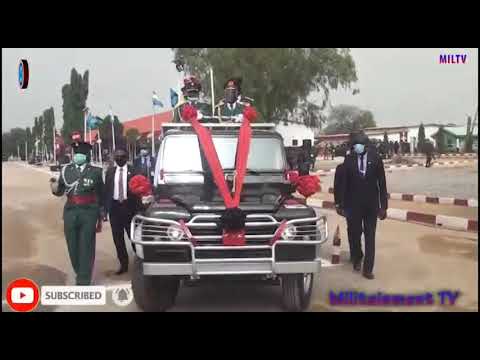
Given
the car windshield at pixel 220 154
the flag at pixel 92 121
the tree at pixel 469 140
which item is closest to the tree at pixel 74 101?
the flag at pixel 92 121

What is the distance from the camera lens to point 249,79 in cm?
648

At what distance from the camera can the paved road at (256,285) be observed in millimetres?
4969

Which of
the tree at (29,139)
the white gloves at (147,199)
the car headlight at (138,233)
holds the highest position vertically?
the tree at (29,139)

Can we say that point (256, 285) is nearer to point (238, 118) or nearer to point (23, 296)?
point (238, 118)

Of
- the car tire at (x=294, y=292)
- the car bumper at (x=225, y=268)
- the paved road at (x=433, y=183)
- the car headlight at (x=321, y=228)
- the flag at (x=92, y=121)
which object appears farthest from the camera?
the paved road at (x=433, y=183)

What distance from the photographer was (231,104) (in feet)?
19.1

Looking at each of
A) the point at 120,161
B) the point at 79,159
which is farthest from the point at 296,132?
the point at 79,159

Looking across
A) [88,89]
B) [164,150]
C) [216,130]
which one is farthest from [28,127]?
[216,130]

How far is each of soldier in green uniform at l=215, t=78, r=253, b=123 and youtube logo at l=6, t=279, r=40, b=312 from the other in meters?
2.70

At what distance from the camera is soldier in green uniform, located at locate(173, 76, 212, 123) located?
5938 mm

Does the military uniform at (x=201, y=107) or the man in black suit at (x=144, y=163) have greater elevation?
the military uniform at (x=201, y=107)

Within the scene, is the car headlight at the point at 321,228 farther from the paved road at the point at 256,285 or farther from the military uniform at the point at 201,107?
the military uniform at the point at 201,107

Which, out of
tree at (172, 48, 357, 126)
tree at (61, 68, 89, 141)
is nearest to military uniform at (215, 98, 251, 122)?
tree at (172, 48, 357, 126)

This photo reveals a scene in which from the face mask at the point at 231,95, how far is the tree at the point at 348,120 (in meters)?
1.28
